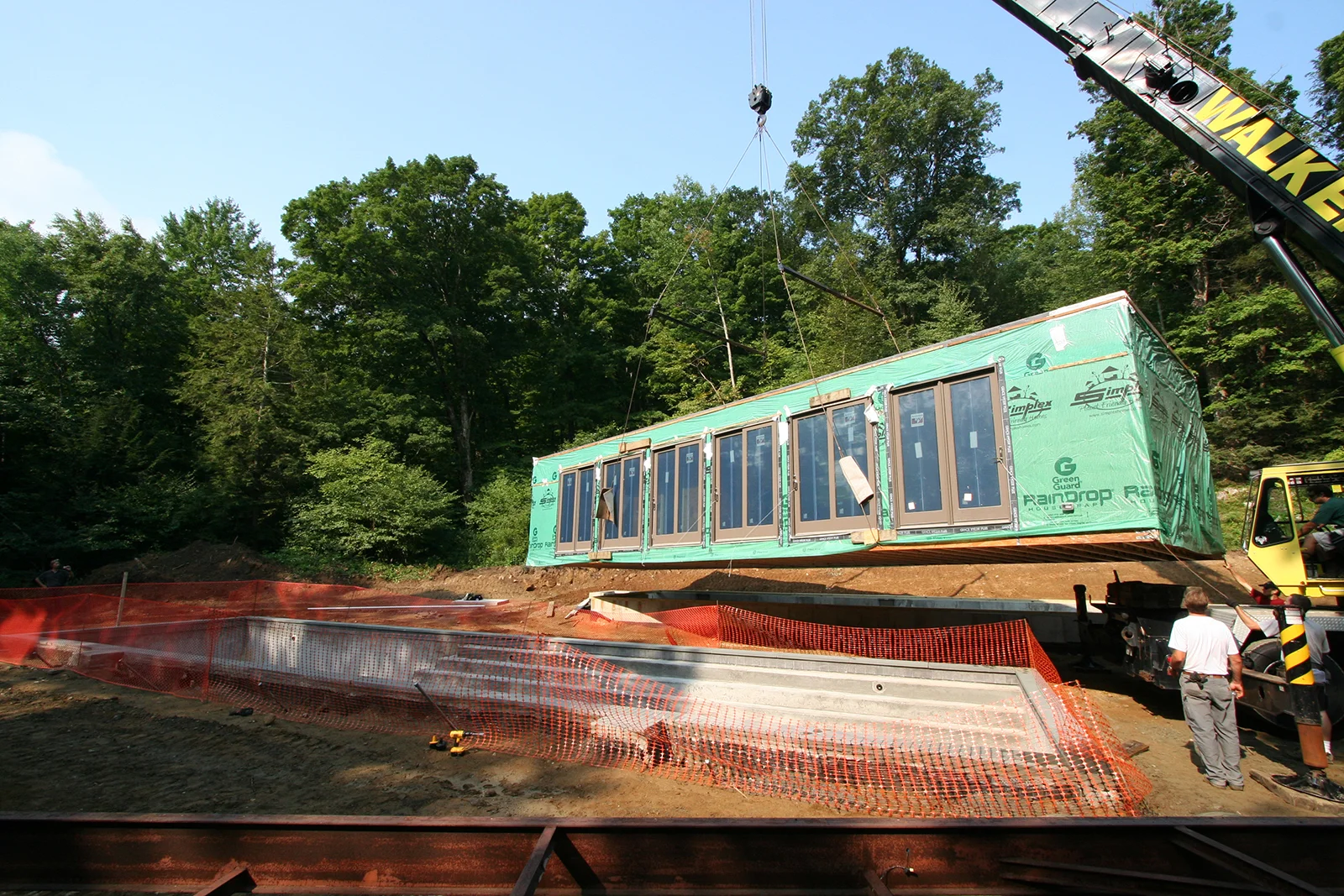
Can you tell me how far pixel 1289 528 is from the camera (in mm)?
8172

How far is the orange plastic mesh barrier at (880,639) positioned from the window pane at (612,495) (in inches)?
101

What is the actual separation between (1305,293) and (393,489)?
27.7 m

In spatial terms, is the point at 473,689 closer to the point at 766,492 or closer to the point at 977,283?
the point at 766,492

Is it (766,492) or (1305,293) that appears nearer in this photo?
(1305,293)

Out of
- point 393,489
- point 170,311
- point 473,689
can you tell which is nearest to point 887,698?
point 473,689

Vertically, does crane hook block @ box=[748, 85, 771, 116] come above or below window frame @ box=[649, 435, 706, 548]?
above

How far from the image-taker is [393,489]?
27281 mm

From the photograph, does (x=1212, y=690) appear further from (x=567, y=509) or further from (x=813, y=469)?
(x=567, y=509)

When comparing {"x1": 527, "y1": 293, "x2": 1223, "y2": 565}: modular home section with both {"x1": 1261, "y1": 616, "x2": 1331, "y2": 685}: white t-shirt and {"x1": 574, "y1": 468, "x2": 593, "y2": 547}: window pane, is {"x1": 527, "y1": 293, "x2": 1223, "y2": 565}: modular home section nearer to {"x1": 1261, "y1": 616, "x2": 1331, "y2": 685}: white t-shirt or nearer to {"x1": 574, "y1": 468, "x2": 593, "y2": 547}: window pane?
{"x1": 1261, "y1": 616, "x2": 1331, "y2": 685}: white t-shirt

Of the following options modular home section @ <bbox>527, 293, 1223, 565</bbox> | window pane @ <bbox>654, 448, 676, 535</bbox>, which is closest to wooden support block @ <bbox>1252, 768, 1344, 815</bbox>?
modular home section @ <bbox>527, 293, 1223, 565</bbox>

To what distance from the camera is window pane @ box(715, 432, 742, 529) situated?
10438 millimetres

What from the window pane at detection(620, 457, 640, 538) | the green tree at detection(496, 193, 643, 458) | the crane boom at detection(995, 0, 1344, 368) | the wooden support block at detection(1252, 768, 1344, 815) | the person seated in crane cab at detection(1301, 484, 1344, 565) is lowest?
the wooden support block at detection(1252, 768, 1344, 815)

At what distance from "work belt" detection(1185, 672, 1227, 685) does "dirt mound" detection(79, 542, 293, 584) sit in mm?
24294

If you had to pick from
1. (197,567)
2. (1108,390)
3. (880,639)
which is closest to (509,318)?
(197,567)
